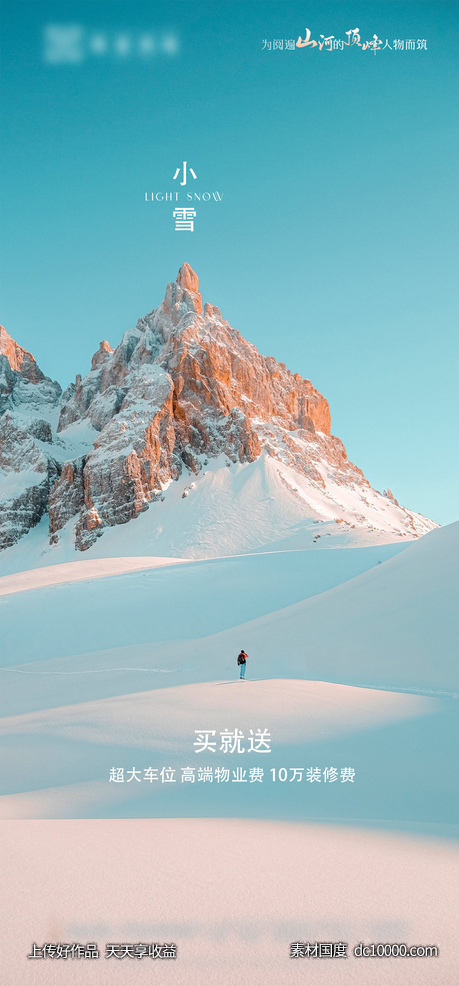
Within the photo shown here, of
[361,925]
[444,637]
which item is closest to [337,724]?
[444,637]

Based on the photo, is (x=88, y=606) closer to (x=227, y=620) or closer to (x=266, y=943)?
(x=227, y=620)

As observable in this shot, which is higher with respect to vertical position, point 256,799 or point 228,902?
point 256,799

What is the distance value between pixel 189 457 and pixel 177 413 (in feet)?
24.1

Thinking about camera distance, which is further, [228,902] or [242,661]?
[242,661]

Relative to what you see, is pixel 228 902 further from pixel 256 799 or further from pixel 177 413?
pixel 177 413

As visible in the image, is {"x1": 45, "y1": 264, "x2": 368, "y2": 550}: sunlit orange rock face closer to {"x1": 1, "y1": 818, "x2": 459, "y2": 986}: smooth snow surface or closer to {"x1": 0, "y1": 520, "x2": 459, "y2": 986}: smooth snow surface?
{"x1": 0, "y1": 520, "x2": 459, "y2": 986}: smooth snow surface

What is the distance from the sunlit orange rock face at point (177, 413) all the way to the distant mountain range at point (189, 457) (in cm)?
21

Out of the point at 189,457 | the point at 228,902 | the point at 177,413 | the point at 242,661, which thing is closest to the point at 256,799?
the point at 228,902

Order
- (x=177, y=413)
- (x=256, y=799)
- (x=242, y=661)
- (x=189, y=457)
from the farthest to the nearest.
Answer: (x=177, y=413) < (x=189, y=457) < (x=242, y=661) < (x=256, y=799)

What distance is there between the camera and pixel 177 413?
2953 inches

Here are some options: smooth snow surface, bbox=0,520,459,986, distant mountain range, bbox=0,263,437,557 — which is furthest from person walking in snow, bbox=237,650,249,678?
distant mountain range, bbox=0,263,437,557

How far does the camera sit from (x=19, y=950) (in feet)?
10.2

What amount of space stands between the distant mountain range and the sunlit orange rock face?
8.4 inches

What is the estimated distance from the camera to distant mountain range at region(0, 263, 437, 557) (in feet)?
197
